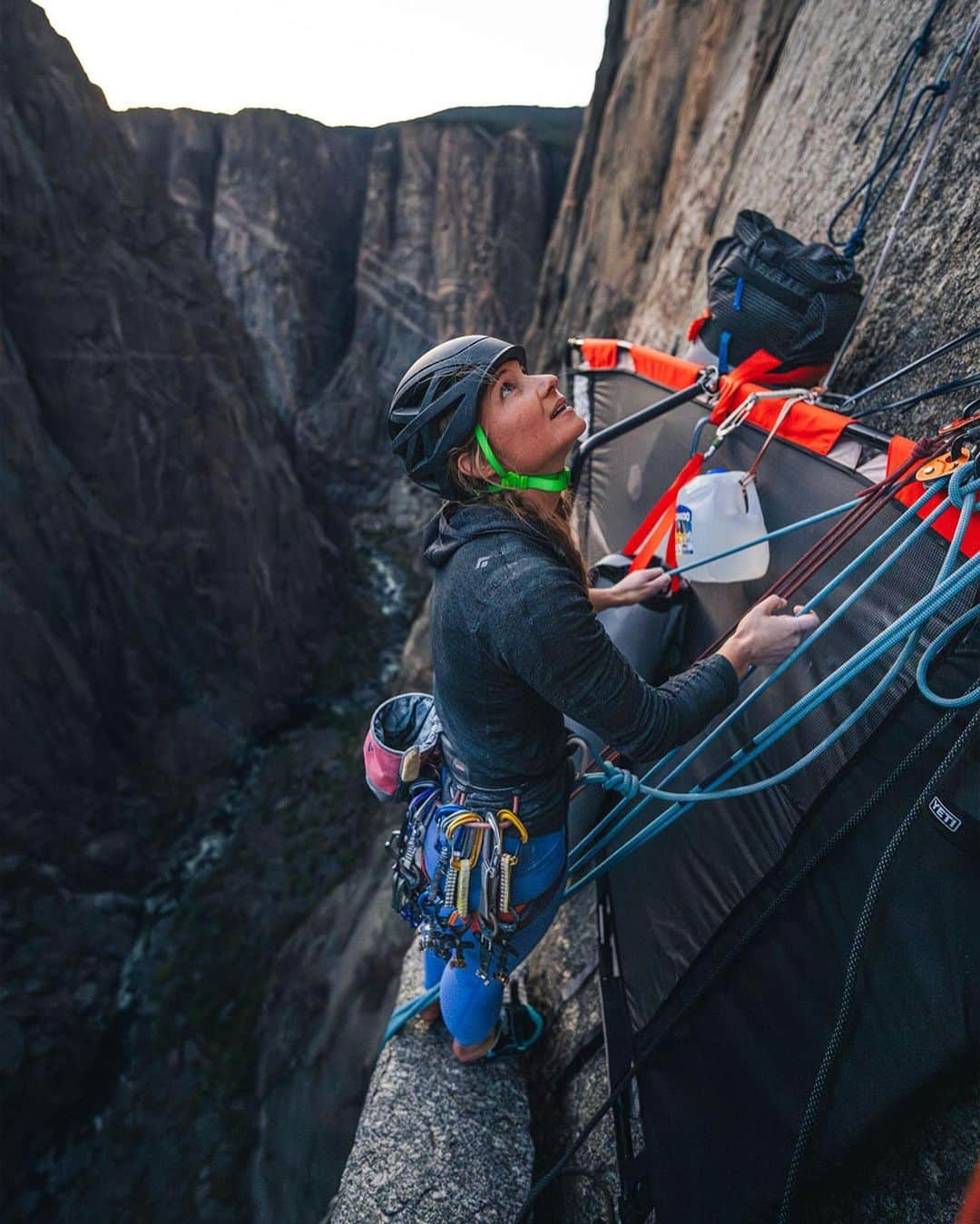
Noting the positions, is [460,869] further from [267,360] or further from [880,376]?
[267,360]

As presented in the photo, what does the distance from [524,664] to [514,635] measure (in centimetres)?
7

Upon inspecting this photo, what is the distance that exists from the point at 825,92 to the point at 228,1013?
8.94 metres

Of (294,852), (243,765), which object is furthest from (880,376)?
(243,765)

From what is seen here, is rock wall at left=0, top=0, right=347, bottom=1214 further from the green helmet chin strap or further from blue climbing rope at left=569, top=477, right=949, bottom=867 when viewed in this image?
the green helmet chin strap

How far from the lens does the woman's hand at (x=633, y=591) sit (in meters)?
2.10

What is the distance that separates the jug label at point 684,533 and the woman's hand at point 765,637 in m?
0.49

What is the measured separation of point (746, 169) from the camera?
5.97 m

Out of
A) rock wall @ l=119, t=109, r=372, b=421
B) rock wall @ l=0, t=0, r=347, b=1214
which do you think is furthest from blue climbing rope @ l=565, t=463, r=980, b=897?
rock wall @ l=119, t=109, r=372, b=421

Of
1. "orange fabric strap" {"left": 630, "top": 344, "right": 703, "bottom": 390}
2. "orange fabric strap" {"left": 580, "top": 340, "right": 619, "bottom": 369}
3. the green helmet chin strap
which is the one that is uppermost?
the green helmet chin strap

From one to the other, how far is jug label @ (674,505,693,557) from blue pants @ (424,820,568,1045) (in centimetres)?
95

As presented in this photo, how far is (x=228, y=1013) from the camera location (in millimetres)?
6395

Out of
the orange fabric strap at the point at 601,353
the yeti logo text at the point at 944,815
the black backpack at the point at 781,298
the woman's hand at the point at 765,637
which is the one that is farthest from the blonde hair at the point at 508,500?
the orange fabric strap at the point at 601,353

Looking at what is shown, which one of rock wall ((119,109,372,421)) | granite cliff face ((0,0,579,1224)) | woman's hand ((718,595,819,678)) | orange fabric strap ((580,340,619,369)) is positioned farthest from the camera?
rock wall ((119,109,372,421))

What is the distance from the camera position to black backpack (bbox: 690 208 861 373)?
241cm
